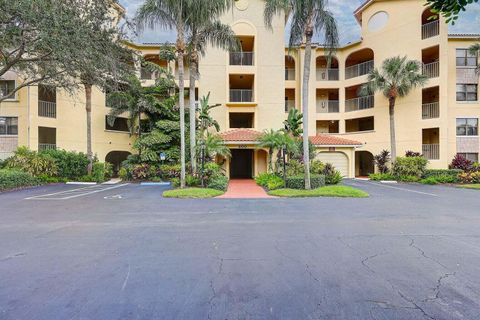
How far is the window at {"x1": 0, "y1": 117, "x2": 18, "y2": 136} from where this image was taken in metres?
19.6

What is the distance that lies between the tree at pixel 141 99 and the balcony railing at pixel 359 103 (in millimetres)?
18133

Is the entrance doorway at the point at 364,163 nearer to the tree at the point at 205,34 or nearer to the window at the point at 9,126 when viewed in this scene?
the tree at the point at 205,34

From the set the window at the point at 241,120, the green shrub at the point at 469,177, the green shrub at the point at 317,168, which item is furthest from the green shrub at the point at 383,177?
the window at the point at 241,120

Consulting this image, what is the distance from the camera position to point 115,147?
2375cm

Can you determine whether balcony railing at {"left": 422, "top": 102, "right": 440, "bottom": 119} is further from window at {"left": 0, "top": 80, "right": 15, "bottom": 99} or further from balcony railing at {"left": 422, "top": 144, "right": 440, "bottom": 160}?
window at {"left": 0, "top": 80, "right": 15, "bottom": 99}

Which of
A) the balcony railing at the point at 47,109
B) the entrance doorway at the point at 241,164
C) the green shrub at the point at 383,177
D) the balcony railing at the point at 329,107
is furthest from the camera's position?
the balcony railing at the point at 329,107

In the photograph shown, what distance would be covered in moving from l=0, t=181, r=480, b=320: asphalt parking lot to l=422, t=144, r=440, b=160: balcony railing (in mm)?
16356

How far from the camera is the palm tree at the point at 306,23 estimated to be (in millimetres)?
12828

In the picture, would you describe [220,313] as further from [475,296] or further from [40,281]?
[475,296]

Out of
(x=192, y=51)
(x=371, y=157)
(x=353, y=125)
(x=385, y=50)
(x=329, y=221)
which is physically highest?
(x=385, y=50)

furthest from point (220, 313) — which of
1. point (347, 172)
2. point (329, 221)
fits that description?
point (347, 172)

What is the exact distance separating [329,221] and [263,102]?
16.6m

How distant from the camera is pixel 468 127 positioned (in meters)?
21.9

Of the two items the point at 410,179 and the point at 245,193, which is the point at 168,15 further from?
the point at 410,179
